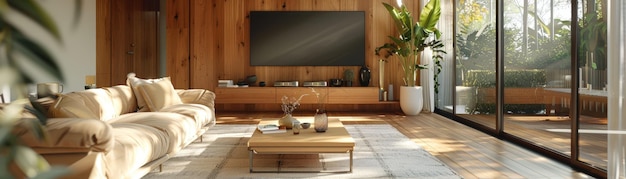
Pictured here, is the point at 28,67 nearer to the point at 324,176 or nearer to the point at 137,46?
the point at 324,176

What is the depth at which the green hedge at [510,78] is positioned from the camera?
4.80m

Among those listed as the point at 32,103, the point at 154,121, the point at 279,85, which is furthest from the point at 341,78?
the point at 32,103

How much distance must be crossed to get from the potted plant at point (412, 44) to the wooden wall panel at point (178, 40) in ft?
10.00

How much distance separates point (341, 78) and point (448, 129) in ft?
8.55

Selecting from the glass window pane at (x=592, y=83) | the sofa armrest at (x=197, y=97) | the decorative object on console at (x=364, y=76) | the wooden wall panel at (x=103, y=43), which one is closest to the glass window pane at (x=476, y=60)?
the decorative object on console at (x=364, y=76)

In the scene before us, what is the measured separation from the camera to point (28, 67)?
7.9 inches

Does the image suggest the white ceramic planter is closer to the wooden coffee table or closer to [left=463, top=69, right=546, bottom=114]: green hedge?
[left=463, top=69, right=546, bottom=114]: green hedge

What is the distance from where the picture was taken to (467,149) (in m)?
5.11

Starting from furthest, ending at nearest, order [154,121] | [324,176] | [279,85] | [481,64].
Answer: [279,85] → [481,64] → [154,121] → [324,176]

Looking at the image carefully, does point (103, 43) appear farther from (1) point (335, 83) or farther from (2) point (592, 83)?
(2) point (592, 83)

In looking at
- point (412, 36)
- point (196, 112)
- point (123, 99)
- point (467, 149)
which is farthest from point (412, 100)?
point (123, 99)

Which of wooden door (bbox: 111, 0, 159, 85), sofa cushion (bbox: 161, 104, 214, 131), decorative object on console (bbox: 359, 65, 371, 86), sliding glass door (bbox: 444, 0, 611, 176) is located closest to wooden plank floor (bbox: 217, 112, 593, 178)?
sliding glass door (bbox: 444, 0, 611, 176)

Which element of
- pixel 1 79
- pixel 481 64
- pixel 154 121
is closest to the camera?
pixel 1 79

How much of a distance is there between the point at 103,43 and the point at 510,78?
16.7 feet
